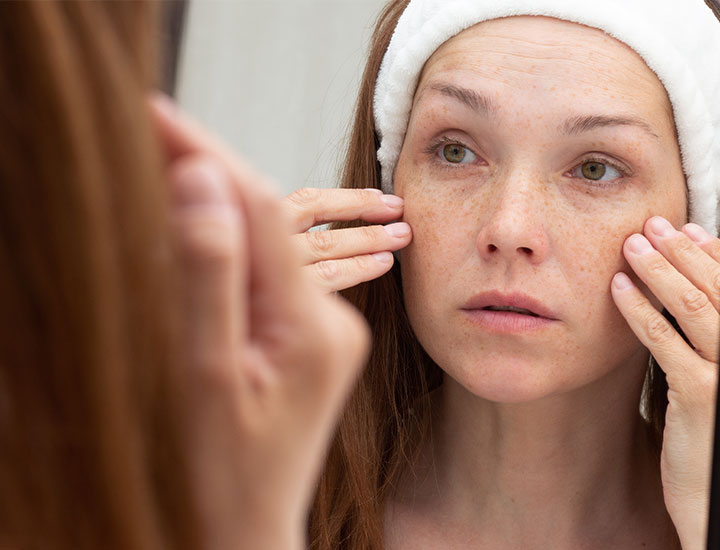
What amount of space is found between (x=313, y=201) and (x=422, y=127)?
18 cm

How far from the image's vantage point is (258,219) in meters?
0.45

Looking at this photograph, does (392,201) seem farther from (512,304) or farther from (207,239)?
(207,239)

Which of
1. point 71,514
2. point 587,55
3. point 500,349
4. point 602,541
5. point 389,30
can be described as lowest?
point 602,541

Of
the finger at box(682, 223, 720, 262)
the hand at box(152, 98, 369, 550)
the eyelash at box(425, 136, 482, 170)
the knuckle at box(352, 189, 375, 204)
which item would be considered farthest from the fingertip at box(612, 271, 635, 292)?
the hand at box(152, 98, 369, 550)

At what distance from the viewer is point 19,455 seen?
40 centimetres

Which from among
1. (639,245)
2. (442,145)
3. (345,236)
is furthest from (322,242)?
(639,245)

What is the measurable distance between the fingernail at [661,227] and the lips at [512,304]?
159 millimetres

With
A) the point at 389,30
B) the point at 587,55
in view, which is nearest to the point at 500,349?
the point at 587,55

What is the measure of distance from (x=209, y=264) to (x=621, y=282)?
0.84m

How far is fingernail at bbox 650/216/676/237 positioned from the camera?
1164 mm

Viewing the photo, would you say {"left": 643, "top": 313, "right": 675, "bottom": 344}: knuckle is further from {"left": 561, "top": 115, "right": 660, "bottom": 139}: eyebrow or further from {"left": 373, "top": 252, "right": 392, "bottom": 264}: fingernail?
{"left": 373, "top": 252, "right": 392, "bottom": 264}: fingernail

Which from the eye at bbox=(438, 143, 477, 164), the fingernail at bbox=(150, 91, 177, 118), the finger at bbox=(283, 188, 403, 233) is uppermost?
the eye at bbox=(438, 143, 477, 164)

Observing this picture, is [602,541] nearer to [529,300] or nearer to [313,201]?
[529,300]

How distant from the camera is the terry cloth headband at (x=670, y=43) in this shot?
1.17m
